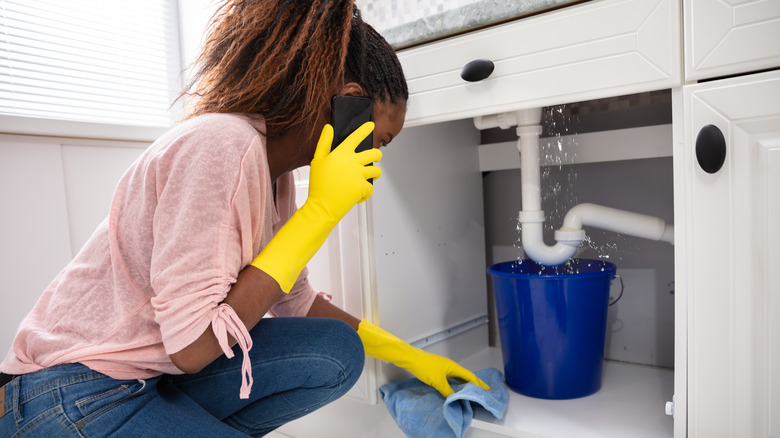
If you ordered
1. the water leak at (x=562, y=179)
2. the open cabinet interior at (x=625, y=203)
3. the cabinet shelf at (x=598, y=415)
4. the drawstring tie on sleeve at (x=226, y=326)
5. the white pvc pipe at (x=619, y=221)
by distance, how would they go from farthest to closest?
the water leak at (x=562, y=179), the open cabinet interior at (x=625, y=203), the white pvc pipe at (x=619, y=221), the cabinet shelf at (x=598, y=415), the drawstring tie on sleeve at (x=226, y=326)

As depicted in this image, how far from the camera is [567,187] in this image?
51.0 inches

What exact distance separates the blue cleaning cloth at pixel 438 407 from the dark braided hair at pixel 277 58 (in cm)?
54

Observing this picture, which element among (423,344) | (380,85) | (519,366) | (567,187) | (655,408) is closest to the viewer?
(380,85)

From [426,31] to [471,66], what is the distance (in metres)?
0.12

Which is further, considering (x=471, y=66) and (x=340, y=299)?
(x=340, y=299)

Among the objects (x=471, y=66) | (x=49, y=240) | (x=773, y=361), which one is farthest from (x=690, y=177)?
(x=49, y=240)

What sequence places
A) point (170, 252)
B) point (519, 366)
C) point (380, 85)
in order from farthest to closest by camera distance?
point (519, 366), point (380, 85), point (170, 252)

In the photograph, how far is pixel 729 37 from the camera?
65 centimetres

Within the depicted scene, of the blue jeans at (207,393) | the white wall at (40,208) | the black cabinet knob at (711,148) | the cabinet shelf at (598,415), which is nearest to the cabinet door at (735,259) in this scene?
the black cabinet knob at (711,148)

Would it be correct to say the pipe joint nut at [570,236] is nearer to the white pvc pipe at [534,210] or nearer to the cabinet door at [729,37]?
the white pvc pipe at [534,210]

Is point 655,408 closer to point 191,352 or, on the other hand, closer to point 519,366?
point 519,366

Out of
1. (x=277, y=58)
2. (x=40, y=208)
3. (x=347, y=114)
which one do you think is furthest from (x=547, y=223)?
(x=40, y=208)

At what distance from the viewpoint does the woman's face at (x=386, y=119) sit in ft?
2.71

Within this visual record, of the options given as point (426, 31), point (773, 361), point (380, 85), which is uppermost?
point (426, 31)
